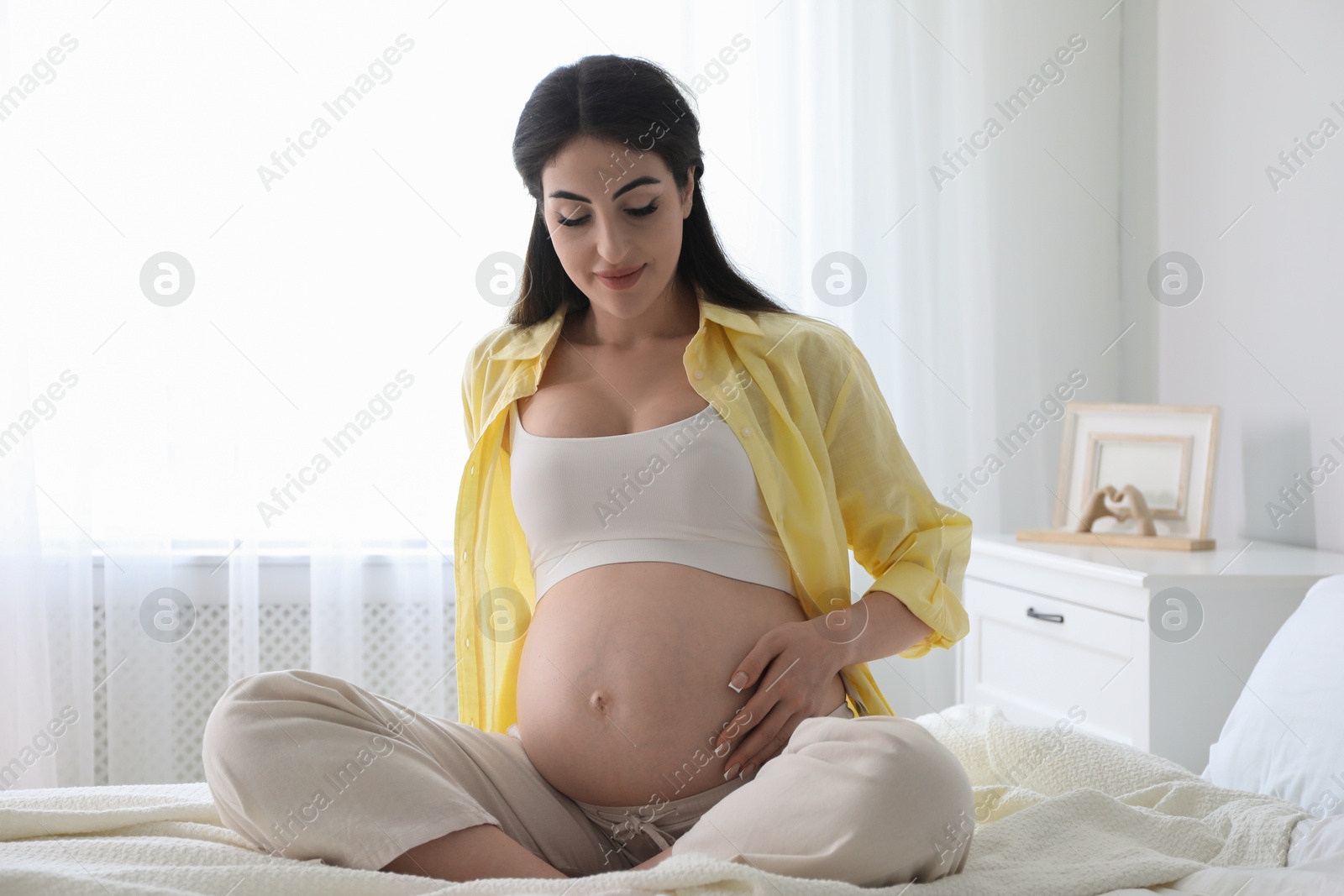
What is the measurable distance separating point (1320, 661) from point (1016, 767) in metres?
0.36

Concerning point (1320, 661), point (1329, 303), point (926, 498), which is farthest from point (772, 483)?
point (1329, 303)

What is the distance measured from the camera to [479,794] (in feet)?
3.33

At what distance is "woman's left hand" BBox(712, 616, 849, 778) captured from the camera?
1.03 m

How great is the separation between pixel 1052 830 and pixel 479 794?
0.50 m

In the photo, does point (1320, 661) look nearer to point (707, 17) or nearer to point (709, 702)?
point (709, 702)

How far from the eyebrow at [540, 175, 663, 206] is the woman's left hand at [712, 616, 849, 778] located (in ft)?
1.53

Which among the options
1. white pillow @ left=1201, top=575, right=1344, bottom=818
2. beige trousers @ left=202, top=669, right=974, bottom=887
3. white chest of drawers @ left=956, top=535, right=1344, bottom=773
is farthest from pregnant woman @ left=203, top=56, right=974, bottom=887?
white chest of drawers @ left=956, top=535, right=1344, bottom=773

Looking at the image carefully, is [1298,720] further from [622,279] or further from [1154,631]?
[622,279]

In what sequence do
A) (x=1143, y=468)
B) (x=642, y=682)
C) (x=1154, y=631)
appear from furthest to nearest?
(x=1143, y=468), (x=1154, y=631), (x=642, y=682)

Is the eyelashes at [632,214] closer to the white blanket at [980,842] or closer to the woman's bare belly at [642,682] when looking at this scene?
the woman's bare belly at [642,682]

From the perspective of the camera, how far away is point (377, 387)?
2324mm

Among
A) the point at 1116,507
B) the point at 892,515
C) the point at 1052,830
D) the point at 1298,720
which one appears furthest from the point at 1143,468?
the point at 1052,830

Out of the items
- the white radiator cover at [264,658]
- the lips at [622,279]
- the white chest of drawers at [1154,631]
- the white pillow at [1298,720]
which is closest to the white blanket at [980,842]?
the white pillow at [1298,720]

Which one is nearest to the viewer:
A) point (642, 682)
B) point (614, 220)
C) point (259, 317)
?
point (642, 682)
